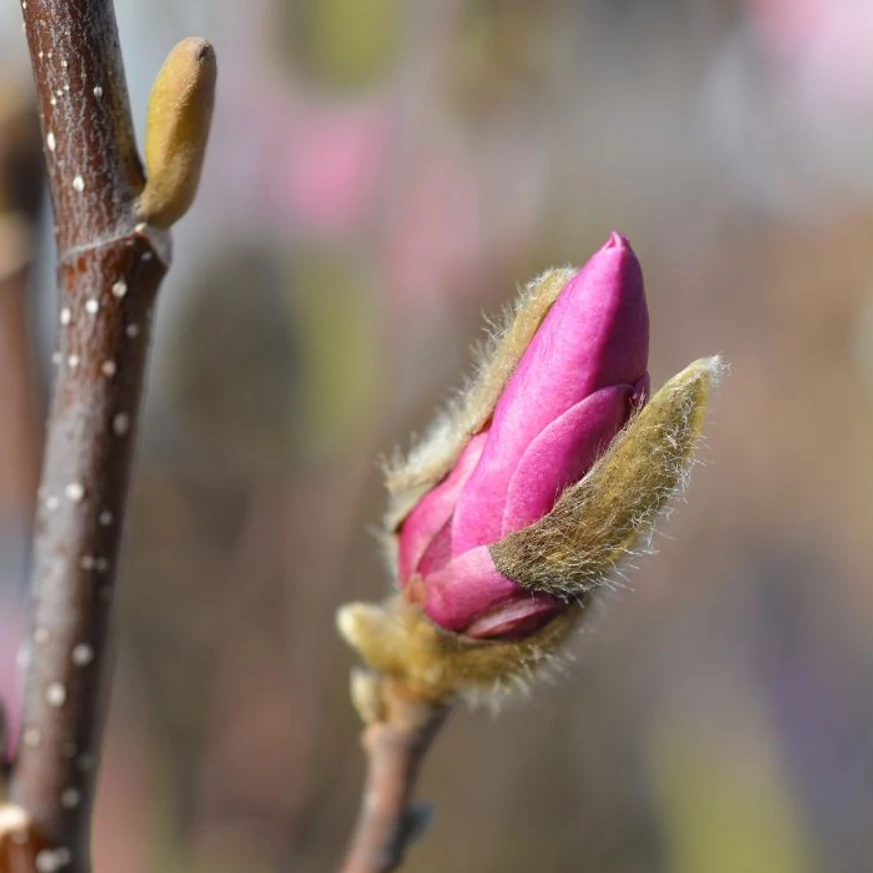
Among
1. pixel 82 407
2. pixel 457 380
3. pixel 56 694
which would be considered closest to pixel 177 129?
pixel 82 407

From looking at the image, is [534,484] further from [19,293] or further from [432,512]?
[19,293]

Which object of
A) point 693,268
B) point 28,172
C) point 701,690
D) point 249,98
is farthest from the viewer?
point 701,690

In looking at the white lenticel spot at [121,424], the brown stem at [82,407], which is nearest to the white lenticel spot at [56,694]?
the brown stem at [82,407]

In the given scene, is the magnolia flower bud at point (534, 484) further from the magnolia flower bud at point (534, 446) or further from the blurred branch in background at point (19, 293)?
the blurred branch in background at point (19, 293)

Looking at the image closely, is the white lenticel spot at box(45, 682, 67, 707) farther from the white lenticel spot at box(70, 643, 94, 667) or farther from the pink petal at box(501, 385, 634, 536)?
the pink petal at box(501, 385, 634, 536)

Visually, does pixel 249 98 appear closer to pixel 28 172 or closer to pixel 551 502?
pixel 28 172

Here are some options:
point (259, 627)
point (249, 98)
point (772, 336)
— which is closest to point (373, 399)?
point (259, 627)

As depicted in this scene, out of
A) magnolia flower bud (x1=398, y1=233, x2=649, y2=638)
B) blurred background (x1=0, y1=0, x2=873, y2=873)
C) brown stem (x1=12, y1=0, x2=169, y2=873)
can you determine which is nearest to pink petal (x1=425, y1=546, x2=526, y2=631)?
magnolia flower bud (x1=398, y1=233, x2=649, y2=638)
